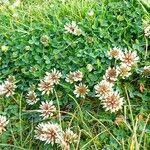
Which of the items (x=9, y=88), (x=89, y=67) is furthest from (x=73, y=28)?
(x=9, y=88)

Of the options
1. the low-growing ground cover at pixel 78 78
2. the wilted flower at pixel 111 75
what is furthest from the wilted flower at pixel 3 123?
the wilted flower at pixel 111 75

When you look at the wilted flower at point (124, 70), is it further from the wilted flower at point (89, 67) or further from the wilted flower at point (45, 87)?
the wilted flower at point (45, 87)

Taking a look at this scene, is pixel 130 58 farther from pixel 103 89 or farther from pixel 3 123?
pixel 3 123

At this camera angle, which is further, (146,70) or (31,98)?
(31,98)

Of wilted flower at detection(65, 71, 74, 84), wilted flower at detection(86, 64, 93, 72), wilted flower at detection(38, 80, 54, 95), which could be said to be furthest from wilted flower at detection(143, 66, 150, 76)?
wilted flower at detection(38, 80, 54, 95)

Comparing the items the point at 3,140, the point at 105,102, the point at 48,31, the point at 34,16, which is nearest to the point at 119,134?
the point at 105,102
